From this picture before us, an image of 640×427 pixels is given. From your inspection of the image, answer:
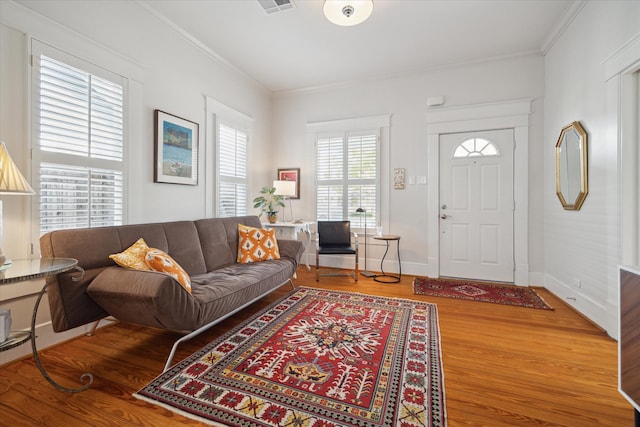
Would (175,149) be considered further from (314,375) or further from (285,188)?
(314,375)

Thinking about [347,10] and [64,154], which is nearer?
[64,154]

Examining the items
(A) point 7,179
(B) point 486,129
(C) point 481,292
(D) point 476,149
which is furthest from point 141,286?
(B) point 486,129

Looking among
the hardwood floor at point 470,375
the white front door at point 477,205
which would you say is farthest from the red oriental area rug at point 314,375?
the white front door at point 477,205

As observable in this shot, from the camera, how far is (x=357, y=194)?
451 centimetres

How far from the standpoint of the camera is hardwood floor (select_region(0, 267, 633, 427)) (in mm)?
1405

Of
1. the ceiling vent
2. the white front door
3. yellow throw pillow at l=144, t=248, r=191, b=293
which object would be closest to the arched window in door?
the white front door

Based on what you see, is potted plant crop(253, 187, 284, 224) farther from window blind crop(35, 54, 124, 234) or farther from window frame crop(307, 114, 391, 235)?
window blind crop(35, 54, 124, 234)

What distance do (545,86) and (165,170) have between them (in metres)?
4.66

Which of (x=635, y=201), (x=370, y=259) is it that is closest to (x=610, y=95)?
(x=635, y=201)

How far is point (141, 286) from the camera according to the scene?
5.53 feet

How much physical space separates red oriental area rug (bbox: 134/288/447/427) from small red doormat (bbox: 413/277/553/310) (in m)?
0.87

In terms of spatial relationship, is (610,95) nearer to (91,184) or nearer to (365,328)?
(365,328)

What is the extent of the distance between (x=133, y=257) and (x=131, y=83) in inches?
67.0

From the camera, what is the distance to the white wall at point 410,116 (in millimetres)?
3666
